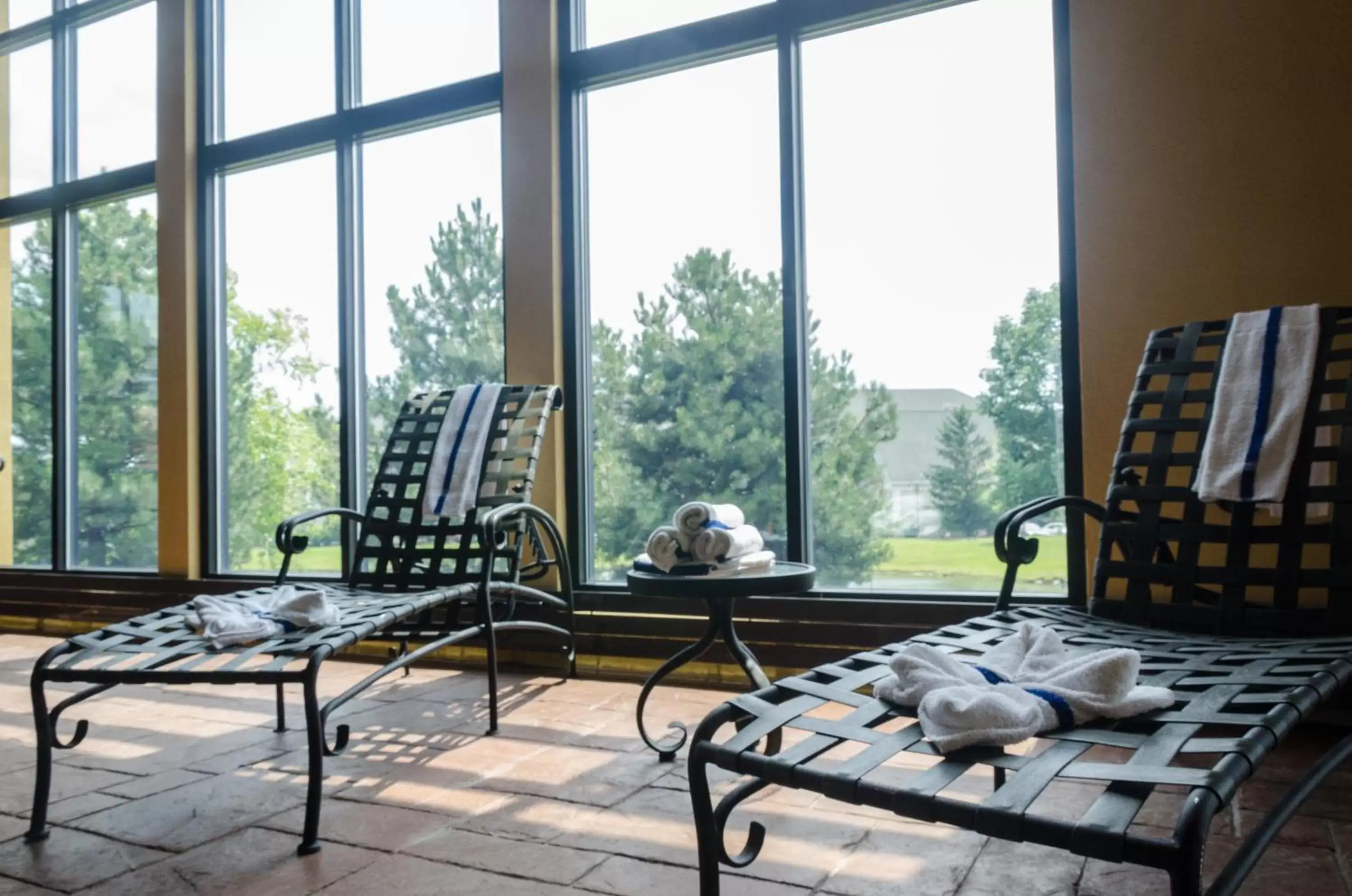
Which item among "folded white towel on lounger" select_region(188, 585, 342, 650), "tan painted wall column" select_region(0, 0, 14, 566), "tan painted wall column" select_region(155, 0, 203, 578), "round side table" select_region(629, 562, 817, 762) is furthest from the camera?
"tan painted wall column" select_region(0, 0, 14, 566)

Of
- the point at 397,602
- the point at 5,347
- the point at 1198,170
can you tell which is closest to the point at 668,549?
the point at 397,602

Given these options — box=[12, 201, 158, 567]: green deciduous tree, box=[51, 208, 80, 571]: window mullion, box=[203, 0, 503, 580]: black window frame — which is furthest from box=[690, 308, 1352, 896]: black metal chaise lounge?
box=[51, 208, 80, 571]: window mullion

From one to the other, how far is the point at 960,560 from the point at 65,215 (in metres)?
5.28

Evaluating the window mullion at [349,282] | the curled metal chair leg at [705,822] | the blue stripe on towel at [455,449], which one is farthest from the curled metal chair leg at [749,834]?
the window mullion at [349,282]

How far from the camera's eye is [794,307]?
139 inches

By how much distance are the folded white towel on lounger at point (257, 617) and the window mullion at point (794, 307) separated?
5.46 feet

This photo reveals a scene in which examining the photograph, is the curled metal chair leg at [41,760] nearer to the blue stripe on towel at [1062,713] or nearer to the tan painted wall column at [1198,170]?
the blue stripe on towel at [1062,713]

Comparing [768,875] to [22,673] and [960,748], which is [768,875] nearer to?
[960,748]

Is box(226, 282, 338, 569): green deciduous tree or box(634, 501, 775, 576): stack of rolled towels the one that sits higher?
box(226, 282, 338, 569): green deciduous tree

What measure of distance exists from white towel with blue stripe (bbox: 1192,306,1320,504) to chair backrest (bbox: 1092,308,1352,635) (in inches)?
1.1

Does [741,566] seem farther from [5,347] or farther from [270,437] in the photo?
[5,347]

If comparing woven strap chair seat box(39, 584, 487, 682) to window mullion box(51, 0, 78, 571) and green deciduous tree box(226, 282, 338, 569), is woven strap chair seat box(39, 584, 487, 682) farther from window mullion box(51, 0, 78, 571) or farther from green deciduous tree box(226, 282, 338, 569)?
window mullion box(51, 0, 78, 571)

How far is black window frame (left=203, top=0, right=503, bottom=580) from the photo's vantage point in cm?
436

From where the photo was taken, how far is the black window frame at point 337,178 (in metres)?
4.36
